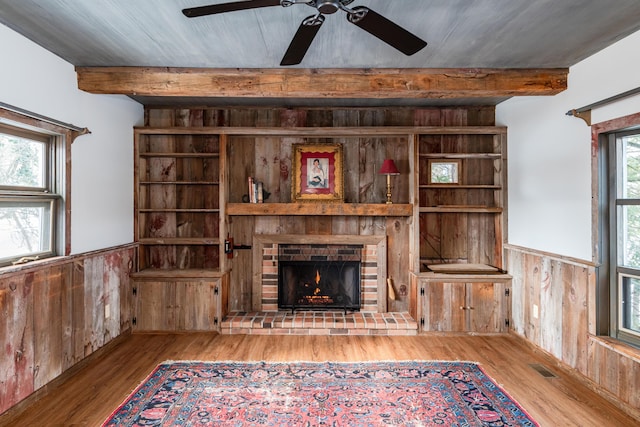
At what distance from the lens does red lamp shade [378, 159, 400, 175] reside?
391cm

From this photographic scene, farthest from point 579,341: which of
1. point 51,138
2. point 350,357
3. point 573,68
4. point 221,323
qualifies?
point 51,138

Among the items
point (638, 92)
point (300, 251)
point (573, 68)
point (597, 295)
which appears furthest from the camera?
point (300, 251)

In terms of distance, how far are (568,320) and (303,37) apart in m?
3.17

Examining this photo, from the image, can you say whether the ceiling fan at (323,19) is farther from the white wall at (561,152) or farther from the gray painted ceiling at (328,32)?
the white wall at (561,152)

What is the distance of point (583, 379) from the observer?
9.32ft

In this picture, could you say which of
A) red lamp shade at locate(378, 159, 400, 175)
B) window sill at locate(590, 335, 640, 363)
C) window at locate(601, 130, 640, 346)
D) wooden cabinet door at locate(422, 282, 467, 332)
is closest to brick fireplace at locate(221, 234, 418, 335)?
wooden cabinet door at locate(422, 282, 467, 332)

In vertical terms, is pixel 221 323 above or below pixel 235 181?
below

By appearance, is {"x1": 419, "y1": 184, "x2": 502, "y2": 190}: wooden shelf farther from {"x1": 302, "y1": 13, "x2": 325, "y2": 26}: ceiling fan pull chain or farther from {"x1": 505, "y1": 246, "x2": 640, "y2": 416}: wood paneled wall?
{"x1": 302, "y1": 13, "x2": 325, "y2": 26}: ceiling fan pull chain

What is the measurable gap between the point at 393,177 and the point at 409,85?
1.39 m

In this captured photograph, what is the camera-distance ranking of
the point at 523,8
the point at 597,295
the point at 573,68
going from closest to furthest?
the point at 523,8 < the point at 597,295 < the point at 573,68

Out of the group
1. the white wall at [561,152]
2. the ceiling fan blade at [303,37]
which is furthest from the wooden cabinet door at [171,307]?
the white wall at [561,152]

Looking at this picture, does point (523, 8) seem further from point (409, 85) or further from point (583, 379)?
point (583, 379)

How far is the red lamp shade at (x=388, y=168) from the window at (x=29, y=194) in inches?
120

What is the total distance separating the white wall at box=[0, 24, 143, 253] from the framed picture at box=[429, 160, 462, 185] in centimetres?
354
